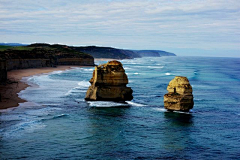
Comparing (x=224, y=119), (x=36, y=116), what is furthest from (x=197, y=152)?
(x=36, y=116)

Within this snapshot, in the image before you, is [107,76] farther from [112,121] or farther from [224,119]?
[224,119]

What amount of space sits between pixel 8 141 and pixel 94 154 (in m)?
6.40

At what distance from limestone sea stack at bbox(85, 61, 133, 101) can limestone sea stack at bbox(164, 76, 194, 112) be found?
7.00m

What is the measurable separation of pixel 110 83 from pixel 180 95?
31.2 ft

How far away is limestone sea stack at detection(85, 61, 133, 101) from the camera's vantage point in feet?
130

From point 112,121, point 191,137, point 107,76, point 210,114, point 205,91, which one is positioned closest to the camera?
point 191,137

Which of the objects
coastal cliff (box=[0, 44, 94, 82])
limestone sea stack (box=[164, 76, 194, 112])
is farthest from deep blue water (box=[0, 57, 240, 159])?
coastal cliff (box=[0, 44, 94, 82])

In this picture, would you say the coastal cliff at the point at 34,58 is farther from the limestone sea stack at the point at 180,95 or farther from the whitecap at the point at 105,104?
the limestone sea stack at the point at 180,95

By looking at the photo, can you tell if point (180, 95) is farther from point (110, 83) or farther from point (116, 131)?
point (110, 83)

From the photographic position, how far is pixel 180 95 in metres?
33.7

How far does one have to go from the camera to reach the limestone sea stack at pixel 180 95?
110 feet

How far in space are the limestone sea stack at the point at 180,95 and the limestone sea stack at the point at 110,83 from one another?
7.00 meters

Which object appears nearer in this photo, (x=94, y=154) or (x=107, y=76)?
(x=94, y=154)

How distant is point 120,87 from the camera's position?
1591 inches
